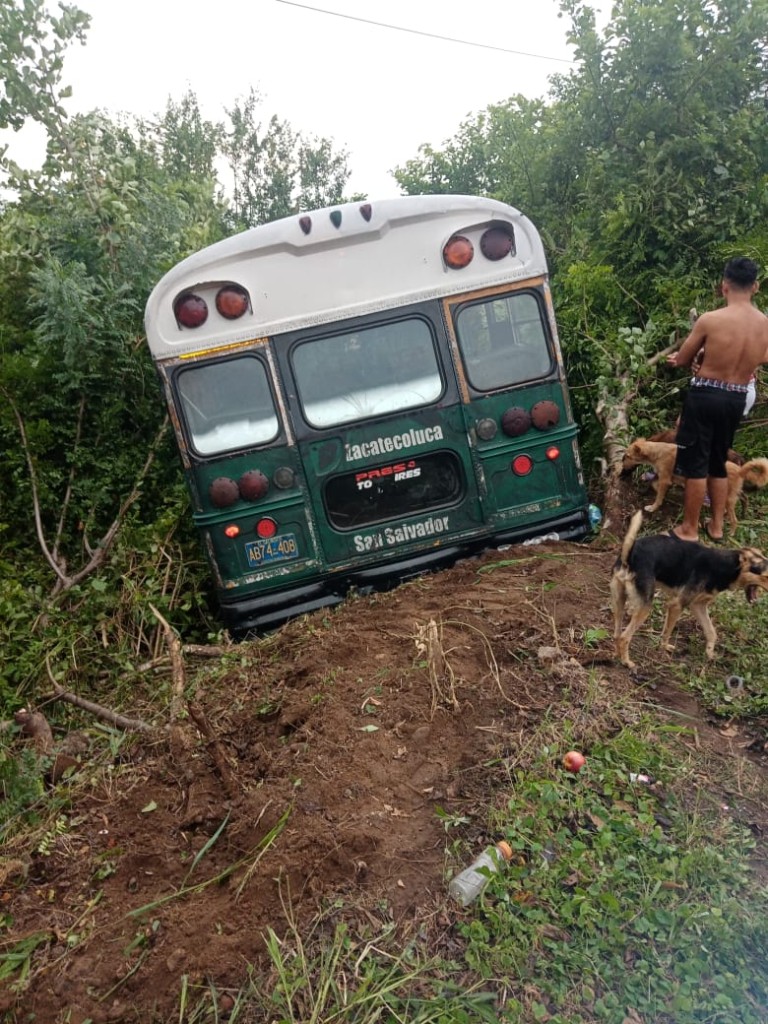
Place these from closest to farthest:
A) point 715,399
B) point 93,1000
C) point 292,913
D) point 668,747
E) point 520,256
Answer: point 93,1000 → point 292,913 → point 668,747 → point 715,399 → point 520,256

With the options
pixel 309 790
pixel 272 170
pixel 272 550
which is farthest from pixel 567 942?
pixel 272 170

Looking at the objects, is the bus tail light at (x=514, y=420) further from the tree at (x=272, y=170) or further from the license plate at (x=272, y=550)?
the tree at (x=272, y=170)

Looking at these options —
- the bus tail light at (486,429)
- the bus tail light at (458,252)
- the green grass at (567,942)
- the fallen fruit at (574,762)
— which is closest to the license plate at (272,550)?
the bus tail light at (486,429)

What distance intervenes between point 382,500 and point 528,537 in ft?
3.47

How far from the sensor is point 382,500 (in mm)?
5797

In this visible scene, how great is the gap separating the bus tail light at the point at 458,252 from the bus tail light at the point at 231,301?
1.34 m

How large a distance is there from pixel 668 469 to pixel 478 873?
13.5ft

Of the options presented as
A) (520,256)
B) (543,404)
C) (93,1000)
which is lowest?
(93,1000)

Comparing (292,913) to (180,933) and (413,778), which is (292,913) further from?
(413,778)

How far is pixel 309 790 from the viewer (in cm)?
330

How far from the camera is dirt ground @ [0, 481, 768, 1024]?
8.92 feet

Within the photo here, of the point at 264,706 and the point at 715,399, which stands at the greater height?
the point at 715,399

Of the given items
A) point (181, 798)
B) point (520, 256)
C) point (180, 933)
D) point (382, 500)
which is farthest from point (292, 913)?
point (520, 256)

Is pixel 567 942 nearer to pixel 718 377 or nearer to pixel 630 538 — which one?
pixel 630 538
